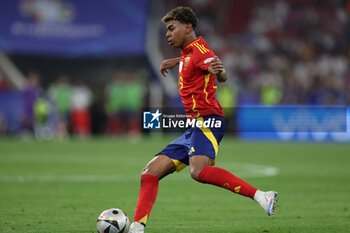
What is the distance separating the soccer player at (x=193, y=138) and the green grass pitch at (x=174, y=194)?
0.59 metres

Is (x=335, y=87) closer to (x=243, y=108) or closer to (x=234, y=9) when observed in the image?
(x=243, y=108)

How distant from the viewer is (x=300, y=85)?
81.7ft

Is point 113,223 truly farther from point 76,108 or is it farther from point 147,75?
point 147,75

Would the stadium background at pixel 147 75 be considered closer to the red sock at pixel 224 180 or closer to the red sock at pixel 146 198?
the red sock at pixel 146 198

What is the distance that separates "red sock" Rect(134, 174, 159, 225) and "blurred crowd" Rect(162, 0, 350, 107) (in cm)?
1802

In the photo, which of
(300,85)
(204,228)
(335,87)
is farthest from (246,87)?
(204,228)

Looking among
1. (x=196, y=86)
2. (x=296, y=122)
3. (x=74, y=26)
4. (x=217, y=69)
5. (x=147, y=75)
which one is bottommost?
(x=196, y=86)

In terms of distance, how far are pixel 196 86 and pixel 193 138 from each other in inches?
18.8

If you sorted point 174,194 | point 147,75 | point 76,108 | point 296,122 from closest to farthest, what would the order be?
1. point 174,194
2. point 296,122
3. point 76,108
4. point 147,75

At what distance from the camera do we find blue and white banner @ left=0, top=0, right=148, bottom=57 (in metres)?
23.9

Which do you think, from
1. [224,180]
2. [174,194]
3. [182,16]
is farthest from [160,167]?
[174,194]

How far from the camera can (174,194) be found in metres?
9.09

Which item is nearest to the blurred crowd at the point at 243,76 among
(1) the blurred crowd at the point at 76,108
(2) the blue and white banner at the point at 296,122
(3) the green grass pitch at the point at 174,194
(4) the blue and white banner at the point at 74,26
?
(1) the blurred crowd at the point at 76,108

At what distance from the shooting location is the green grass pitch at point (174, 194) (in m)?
6.45
